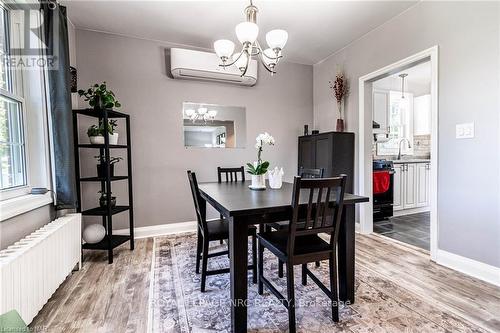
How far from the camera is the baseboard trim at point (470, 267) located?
2062 mm

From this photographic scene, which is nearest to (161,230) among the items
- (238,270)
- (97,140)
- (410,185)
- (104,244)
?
(104,244)

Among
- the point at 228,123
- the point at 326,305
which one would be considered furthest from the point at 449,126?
the point at 228,123

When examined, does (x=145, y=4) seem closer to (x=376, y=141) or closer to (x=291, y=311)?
(x=291, y=311)

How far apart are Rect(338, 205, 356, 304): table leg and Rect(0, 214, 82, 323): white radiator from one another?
1912mm

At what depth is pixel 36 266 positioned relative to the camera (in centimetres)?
158

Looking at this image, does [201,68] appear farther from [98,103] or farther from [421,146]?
[421,146]

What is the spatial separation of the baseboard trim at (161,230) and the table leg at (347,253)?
2.30m

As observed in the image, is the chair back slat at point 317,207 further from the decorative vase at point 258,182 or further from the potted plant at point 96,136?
the potted plant at point 96,136

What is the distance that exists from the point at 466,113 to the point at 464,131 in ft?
0.51

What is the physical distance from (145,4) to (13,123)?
160 centimetres

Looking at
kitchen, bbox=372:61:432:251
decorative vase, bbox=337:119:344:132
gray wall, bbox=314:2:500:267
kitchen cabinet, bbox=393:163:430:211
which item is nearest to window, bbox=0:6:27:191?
decorative vase, bbox=337:119:344:132

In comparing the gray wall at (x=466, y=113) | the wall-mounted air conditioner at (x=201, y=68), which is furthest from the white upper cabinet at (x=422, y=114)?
the wall-mounted air conditioner at (x=201, y=68)

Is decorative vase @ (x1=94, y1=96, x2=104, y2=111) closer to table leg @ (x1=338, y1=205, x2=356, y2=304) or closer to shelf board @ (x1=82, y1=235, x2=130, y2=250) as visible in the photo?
shelf board @ (x1=82, y1=235, x2=130, y2=250)

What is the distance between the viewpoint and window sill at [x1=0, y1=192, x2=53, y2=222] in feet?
5.05
